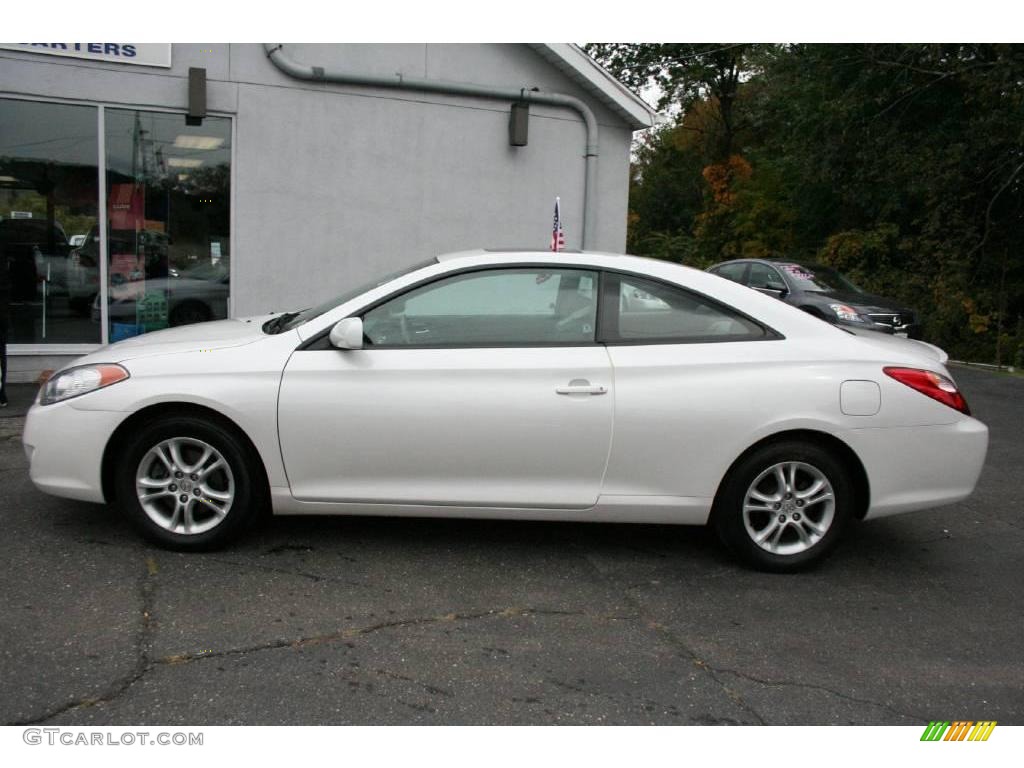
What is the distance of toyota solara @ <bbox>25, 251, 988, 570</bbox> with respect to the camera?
14.0 ft

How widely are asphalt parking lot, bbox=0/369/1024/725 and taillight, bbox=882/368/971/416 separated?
3.07 ft

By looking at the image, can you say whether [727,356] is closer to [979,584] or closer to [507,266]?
[507,266]

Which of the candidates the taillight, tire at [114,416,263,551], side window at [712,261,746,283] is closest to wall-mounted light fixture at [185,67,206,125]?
tire at [114,416,263,551]

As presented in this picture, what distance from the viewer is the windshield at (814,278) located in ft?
45.5

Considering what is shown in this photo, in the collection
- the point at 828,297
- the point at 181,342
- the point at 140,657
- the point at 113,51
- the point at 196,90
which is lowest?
the point at 140,657

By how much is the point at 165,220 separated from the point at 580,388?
283 inches

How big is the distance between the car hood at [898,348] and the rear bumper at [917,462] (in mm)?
384

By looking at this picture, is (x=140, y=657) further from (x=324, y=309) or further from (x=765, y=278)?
(x=765, y=278)

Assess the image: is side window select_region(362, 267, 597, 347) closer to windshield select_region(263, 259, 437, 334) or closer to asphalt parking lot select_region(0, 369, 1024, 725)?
windshield select_region(263, 259, 437, 334)

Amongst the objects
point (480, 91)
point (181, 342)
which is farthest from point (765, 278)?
point (181, 342)

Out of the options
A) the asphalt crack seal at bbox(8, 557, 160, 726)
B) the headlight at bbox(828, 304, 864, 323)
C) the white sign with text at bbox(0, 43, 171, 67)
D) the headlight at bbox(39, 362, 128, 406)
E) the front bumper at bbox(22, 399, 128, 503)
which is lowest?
the asphalt crack seal at bbox(8, 557, 160, 726)

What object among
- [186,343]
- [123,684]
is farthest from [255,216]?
[123,684]

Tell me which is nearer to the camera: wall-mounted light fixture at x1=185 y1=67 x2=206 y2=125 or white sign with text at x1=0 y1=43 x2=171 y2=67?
white sign with text at x1=0 y1=43 x2=171 y2=67

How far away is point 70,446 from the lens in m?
4.30
